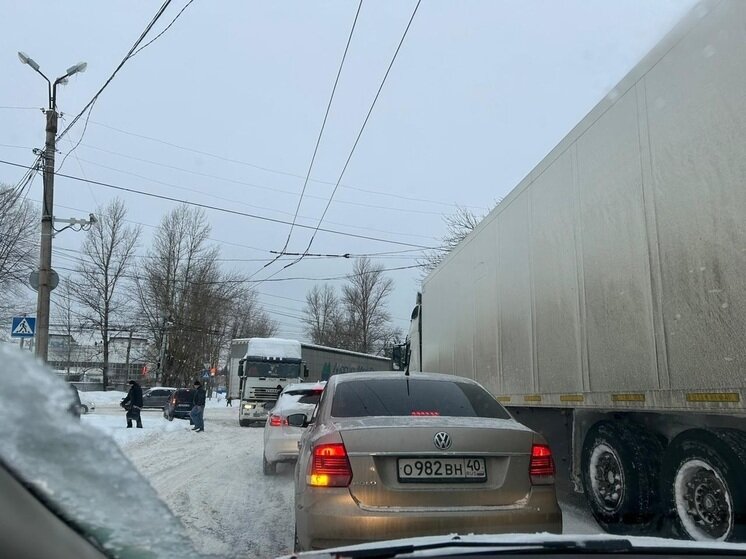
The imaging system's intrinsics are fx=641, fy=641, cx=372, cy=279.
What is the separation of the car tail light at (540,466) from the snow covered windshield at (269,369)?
20.1 metres

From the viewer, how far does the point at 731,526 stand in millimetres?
3900

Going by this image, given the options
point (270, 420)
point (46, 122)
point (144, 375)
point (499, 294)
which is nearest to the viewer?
point (499, 294)

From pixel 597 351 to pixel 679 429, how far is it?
0.99 m

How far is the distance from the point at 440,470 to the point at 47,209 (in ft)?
43.5

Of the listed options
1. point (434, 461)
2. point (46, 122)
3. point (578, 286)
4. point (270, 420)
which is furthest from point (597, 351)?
point (46, 122)

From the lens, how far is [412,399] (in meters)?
4.64

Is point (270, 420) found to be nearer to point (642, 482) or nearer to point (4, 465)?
point (642, 482)

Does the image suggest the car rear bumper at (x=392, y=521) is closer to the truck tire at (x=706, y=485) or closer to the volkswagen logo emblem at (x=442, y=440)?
the volkswagen logo emblem at (x=442, y=440)

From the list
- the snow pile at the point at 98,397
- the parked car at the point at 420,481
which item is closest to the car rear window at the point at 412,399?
the parked car at the point at 420,481

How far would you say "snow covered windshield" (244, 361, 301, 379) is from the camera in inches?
923

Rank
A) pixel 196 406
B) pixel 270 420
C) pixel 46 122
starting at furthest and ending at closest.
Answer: pixel 196 406 < pixel 46 122 < pixel 270 420

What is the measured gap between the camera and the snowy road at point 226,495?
502cm

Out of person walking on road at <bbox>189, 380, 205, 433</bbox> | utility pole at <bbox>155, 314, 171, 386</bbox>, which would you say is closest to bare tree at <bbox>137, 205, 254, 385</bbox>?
utility pole at <bbox>155, 314, 171, 386</bbox>

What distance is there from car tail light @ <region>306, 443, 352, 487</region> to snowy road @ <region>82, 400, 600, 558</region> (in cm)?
62
